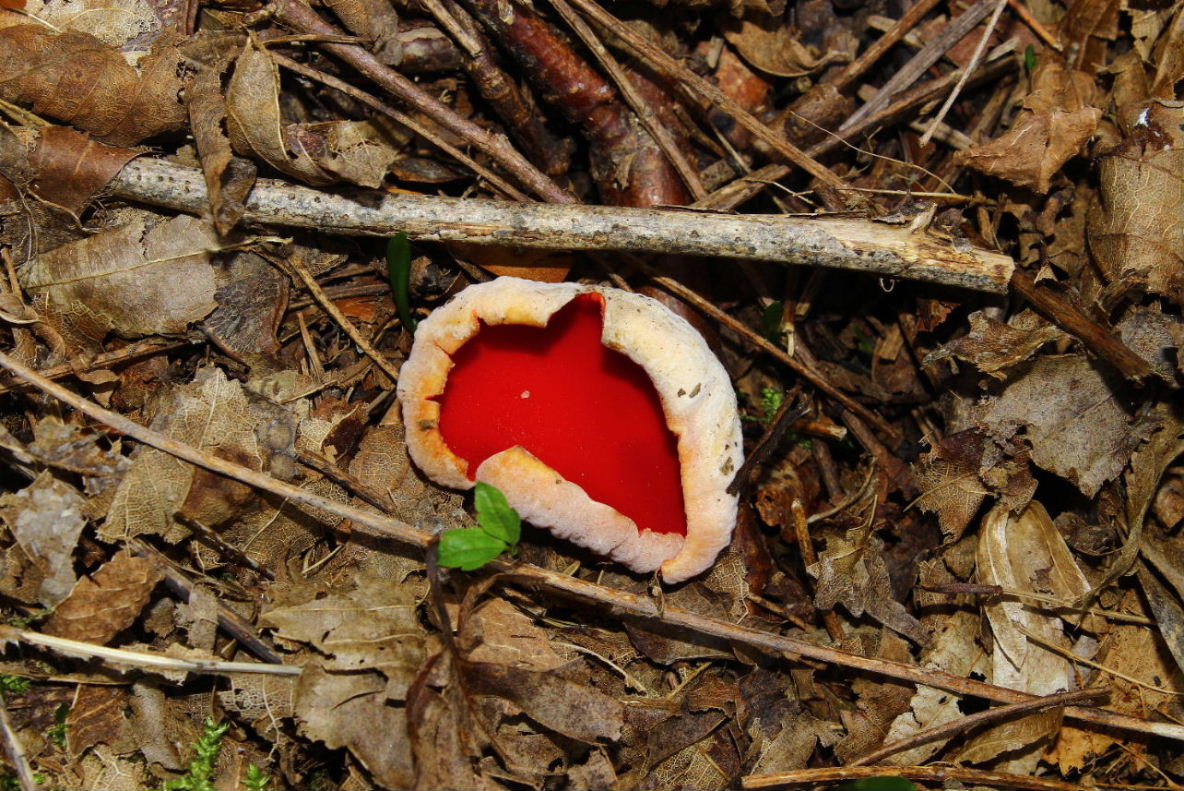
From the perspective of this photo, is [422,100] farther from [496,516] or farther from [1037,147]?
[1037,147]

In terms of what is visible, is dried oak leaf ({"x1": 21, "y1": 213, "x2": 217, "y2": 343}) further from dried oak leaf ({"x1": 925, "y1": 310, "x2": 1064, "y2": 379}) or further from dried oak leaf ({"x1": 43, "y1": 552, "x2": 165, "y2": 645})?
dried oak leaf ({"x1": 925, "y1": 310, "x2": 1064, "y2": 379})

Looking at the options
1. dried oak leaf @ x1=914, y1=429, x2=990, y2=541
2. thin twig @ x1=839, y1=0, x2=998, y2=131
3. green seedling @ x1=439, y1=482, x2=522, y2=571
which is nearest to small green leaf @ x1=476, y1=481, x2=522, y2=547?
green seedling @ x1=439, y1=482, x2=522, y2=571

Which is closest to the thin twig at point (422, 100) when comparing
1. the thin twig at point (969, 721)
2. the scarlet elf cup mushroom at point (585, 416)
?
the scarlet elf cup mushroom at point (585, 416)

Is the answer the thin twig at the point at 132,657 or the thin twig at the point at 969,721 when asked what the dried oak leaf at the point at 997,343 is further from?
the thin twig at the point at 132,657

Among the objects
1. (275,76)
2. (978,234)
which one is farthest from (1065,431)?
(275,76)

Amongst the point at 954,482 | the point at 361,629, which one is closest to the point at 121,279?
the point at 361,629

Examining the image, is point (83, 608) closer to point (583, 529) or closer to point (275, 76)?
point (583, 529)
